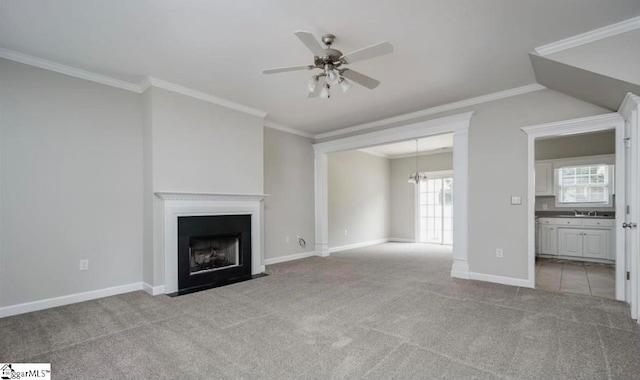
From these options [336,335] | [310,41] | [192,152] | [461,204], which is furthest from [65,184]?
[461,204]

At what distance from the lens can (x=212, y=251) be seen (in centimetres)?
459

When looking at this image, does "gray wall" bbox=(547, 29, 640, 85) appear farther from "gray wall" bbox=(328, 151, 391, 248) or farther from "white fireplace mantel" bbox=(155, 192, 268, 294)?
"gray wall" bbox=(328, 151, 391, 248)

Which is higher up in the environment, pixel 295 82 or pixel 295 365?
pixel 295 82

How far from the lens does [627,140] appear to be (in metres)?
3.30

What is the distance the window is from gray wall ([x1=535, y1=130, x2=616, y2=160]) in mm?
292

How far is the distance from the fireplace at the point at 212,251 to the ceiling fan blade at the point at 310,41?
2806 millimetres

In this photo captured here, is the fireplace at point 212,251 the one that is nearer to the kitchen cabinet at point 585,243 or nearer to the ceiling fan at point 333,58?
the ceiling fan at point 333,58

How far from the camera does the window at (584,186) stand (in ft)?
19.8

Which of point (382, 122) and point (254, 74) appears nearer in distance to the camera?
point (254, 74)

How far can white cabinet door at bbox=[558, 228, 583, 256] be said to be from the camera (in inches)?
233

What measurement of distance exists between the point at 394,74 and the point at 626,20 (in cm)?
202

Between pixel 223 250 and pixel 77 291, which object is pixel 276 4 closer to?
pixel 223 250

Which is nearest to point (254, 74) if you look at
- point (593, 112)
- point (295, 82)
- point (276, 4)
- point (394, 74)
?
point (295, 82)

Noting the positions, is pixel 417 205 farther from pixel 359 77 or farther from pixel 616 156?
pixel 359 77
